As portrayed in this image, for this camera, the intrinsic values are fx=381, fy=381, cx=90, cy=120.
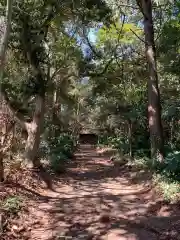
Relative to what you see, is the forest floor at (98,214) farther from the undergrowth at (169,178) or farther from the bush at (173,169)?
Result: the bush at (173,169)

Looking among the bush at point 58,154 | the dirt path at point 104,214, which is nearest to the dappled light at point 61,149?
the dirt path at point 104,214

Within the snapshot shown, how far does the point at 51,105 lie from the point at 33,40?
47.1 ft

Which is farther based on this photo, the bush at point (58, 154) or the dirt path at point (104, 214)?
the bush at point (58, 154)

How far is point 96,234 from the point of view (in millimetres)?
6906

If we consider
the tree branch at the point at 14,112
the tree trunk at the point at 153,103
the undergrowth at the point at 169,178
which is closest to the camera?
the undergrowth at the point at 169,178

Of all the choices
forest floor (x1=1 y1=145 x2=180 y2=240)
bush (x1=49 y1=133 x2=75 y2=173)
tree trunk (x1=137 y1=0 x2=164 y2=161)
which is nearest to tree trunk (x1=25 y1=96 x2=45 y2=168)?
forest floor (x1=1 y1=145 x2=180 y2=240)

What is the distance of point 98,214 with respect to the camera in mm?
8383

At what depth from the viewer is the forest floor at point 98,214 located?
693 centimetres

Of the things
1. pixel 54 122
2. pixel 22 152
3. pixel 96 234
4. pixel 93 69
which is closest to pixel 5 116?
pixel 22 152

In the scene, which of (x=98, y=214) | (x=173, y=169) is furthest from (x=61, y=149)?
(x=98, y=214)

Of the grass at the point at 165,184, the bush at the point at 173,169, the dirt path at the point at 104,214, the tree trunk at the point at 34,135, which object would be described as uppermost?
the tree trunk at the point at 34,135

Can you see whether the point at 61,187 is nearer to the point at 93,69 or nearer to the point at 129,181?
the point at 129,181

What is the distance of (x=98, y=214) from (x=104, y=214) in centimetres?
13

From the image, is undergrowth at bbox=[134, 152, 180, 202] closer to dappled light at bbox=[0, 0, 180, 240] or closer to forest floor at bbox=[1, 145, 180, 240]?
dappled light at bbox=[0, 0, 180, 240]
